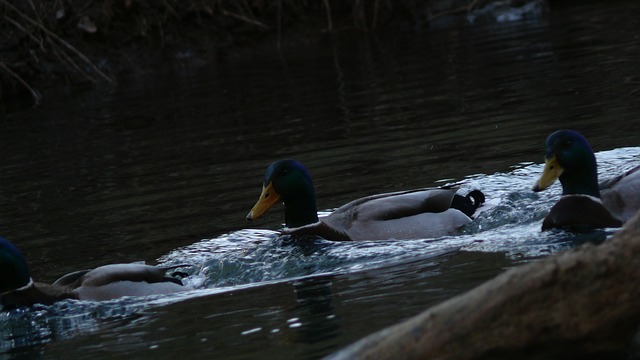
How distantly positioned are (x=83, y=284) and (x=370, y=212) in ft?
6.50

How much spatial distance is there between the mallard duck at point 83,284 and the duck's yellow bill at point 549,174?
7.59ft

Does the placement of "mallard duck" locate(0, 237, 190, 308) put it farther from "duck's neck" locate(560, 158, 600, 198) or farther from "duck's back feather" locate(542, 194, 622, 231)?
"duck's neck" locate(560, 158, 600, 198)

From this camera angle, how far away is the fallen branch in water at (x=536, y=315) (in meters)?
4.03

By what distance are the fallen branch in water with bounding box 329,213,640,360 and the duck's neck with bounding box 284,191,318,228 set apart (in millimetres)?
4185

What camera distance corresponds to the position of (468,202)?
27.9 ft

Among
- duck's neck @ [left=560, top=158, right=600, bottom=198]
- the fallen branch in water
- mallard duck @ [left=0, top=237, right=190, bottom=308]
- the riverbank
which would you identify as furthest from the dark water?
the fallen branch in water

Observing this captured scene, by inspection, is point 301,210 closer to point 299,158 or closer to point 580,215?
point 580,215

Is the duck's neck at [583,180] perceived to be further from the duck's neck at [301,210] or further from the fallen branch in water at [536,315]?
the fallen branch in water at [536,315]

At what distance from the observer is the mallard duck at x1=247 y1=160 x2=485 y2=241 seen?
816 cm

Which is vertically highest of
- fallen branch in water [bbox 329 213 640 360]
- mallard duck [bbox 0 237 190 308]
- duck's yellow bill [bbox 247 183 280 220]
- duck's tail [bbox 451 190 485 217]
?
fallen branch in water [bbox 329 213 640 360]

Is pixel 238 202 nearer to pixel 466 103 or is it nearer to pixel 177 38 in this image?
pixel 466 103

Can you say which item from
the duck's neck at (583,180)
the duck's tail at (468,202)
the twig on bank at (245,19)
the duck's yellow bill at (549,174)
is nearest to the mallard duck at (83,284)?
the duck's tail at (468,202)

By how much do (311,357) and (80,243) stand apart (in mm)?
4294

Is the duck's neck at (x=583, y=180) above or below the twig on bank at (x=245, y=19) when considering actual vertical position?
below
